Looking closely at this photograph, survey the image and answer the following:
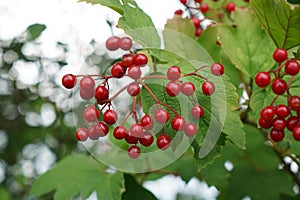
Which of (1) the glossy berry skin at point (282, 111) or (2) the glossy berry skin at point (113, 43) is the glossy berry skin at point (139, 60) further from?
(1) the glossy berry skin at point (282, 111)

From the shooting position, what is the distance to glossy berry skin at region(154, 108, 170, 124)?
1.00 meters

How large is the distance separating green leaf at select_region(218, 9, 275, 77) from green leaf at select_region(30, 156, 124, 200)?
55cm

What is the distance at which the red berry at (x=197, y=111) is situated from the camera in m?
1.03

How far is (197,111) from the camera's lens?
3.39 feet

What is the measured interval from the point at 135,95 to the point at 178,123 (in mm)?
114

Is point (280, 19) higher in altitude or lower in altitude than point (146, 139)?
higher

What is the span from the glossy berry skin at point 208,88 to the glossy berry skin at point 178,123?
80mm

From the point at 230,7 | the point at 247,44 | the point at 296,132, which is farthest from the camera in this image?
the point at 230,7

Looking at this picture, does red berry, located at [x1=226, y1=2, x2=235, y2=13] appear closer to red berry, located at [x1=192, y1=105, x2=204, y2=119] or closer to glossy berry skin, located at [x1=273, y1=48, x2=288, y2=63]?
glossy berry skin, located at [x1=273, y1=48, x2=288, y2=63]

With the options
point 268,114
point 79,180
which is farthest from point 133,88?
point 79,180

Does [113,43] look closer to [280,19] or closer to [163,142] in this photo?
[163,142]

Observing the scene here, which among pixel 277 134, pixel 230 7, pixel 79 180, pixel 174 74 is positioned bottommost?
pixel 79 180

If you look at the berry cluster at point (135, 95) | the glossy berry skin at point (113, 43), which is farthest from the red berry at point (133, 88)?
the glossy berry skin at point (113, 43)

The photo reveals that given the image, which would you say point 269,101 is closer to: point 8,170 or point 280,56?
point 280,56
